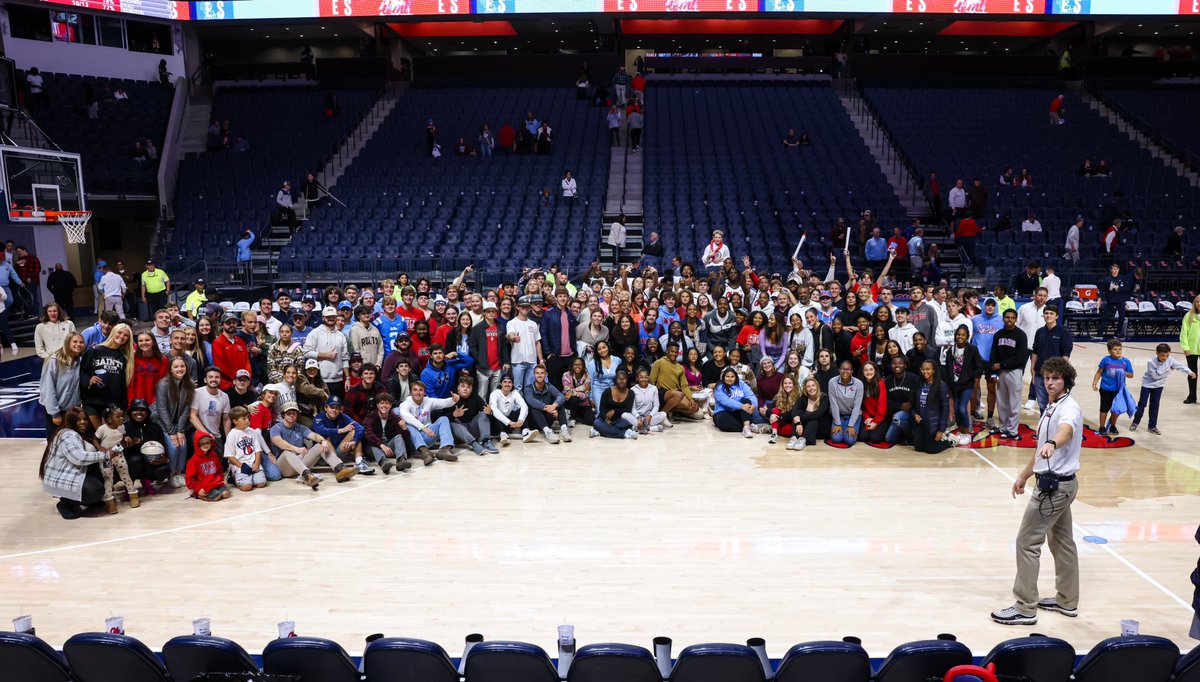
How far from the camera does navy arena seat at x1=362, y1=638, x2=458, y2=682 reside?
363cm

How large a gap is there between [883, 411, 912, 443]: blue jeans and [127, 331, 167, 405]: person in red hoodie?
24.6ft

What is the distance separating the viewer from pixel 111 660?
3.71m

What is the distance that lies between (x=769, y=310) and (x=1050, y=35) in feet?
74.5

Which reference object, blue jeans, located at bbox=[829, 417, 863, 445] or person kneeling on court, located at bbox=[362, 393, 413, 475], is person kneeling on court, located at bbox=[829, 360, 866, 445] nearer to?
blue jeans, located at bbox=[829, 417, 863, 445]

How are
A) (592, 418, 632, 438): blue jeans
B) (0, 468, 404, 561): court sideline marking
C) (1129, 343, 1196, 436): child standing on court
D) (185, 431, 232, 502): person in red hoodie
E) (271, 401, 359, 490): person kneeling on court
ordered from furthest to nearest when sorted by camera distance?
(592, 418, 632, 438): blue jeans, (1129, 343, 1196, 436): child standing on court, (271, 401, 359, 490): person kneeling on court, (185, 431, 232, 502): person in red hoodie, (0, 468, 404, 561): court sideline marking

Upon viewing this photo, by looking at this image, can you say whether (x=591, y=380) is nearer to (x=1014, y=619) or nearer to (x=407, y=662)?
(x=1014, y=619)

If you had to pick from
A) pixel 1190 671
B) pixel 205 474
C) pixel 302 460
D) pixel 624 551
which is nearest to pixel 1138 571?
pixel 1190 671

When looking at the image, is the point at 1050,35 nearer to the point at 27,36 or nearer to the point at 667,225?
the point at 667,225

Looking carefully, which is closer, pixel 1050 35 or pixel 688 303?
pixel 688 303

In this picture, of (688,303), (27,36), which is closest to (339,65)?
(27,36)

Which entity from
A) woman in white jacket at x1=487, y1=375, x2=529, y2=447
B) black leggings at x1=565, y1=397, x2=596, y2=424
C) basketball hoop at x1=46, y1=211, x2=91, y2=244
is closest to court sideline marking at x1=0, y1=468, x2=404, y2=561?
woman in white jacket at x1=487, y1=375, x2=529, y2=447

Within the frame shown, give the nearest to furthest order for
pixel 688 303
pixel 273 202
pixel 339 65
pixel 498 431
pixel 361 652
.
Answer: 1. pixel 361 652
2. pixel 498 431
3. pixel 688 303
4. pixel 273 202
5. pixel 339 65

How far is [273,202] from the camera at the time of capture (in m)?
20.1

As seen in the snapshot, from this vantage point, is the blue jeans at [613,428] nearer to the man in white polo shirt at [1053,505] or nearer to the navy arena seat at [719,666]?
the man in white polo shirt at [1053,505]
